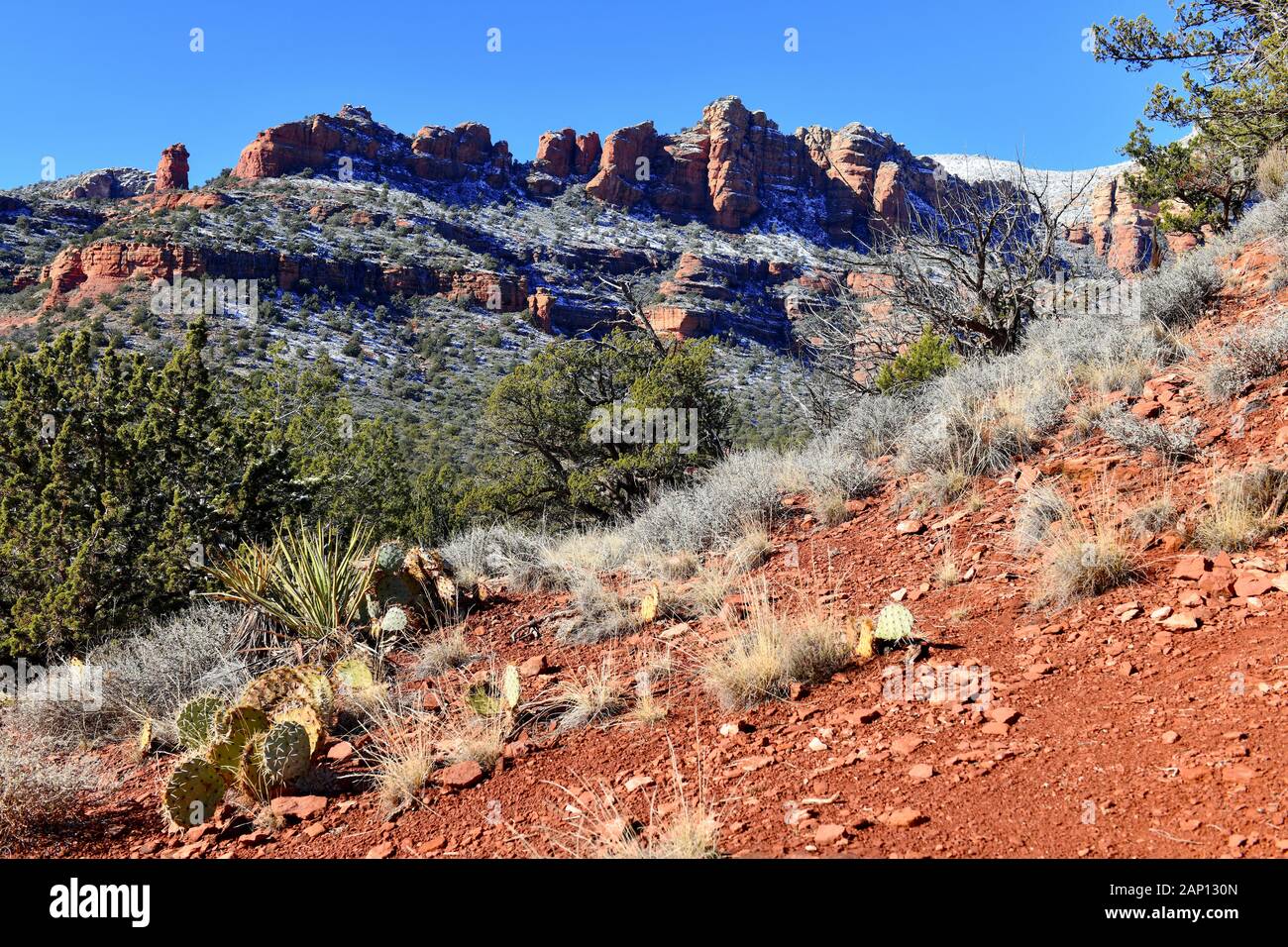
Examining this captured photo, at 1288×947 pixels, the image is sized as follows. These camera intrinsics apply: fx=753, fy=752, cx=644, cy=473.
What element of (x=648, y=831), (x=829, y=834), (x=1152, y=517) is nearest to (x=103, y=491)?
(x=648, y=831)

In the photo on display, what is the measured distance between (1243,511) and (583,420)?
10261 millimetres

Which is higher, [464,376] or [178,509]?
[464,376]

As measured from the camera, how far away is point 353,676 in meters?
4.44

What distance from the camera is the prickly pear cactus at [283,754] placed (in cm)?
343

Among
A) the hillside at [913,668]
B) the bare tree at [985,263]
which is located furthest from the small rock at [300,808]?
the bare tree at [985,263]

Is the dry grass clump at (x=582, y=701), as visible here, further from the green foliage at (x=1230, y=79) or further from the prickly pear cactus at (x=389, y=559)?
the green foliage at (x=1230, y=79)

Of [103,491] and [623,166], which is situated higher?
[623,166]

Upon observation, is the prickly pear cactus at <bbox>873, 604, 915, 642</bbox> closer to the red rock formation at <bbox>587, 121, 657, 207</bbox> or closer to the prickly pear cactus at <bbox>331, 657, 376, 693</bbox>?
the prickly pear cactus at <bbox>331, 657, 376, 693</bbox>

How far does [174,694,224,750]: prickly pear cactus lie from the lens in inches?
161

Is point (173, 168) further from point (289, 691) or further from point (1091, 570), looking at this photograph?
point (1091, 570)

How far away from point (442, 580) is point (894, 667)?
360 cm

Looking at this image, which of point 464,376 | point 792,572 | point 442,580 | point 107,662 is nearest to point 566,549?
point 442,580
